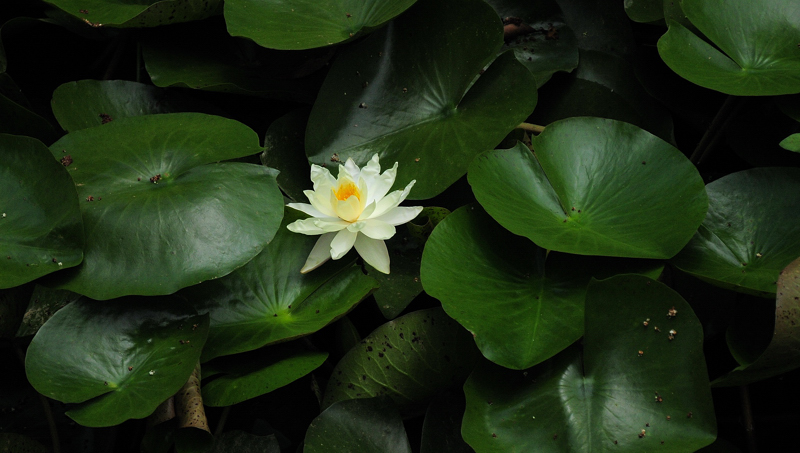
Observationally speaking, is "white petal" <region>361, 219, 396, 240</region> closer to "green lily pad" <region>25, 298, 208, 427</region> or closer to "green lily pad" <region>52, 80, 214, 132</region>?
"green lily pad" <region>25, 298, 208, 427</region>

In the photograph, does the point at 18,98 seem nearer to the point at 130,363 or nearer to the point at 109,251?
the point at 109,251

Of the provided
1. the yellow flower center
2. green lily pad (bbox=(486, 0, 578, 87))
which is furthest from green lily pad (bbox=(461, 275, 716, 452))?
green lily pad (bbox=(486, 0, 578, 87))

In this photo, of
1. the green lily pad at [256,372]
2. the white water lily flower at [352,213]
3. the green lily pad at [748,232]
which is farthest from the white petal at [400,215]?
the green lily pad at [748,232]

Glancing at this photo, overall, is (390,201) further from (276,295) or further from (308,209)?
(276,295)

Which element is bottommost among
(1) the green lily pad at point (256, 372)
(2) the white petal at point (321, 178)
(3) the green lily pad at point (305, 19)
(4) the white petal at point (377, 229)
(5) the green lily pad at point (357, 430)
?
(5) the green lily pad at point (357, 430)

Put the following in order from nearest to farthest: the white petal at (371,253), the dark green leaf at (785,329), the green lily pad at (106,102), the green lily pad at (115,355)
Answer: the dark green leaf at (785,329) → the green lily pad at (115,355) → the white petal at (371,253) → the green lily pad at (106,102)

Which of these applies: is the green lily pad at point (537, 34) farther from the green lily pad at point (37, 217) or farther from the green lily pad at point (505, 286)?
the green lily pad at point (37, 217)

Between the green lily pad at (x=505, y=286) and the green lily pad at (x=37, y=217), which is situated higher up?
the green lily pad at (x=37, y=217)
